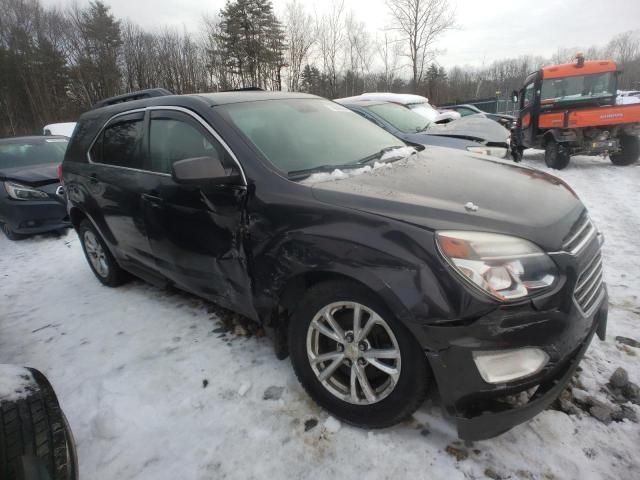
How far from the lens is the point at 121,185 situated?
3.12m

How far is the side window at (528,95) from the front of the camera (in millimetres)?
9789

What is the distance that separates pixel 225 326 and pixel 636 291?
131 inches

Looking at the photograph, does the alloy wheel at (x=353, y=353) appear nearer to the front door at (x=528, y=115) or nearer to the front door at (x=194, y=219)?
the front door at (x=194, y=219)

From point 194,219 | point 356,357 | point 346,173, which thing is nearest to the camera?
point 356,357

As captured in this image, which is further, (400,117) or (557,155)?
(557,155)

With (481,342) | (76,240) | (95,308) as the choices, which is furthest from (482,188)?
(76,240)

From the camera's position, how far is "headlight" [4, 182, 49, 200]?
6.00 m

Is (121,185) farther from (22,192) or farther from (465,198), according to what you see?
(22,192)

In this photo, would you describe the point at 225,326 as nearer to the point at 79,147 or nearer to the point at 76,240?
the point at 79,147

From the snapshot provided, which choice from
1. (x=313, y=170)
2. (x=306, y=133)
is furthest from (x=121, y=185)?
(x=313, y=170)

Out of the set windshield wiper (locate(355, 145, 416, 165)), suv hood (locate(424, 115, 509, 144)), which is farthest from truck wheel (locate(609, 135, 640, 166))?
windshield wiper (locate(355, 145, 416, 165))

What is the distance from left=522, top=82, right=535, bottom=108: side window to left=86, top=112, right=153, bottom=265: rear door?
9930 mm

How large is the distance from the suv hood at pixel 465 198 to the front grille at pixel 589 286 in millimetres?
208

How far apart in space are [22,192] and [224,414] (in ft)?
19.4
